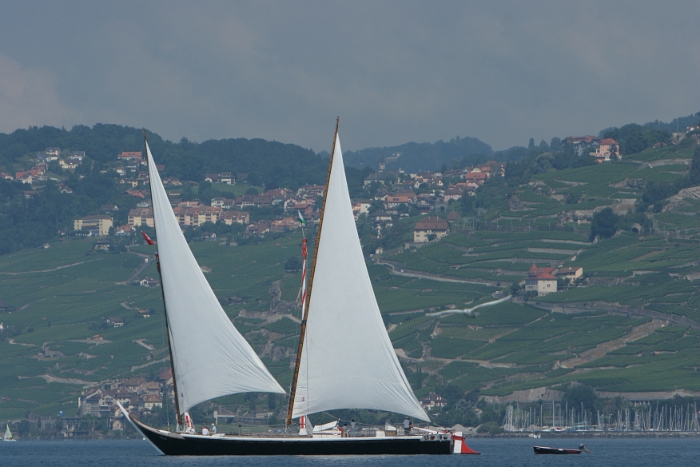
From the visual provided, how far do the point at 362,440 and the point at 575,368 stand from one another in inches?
4097

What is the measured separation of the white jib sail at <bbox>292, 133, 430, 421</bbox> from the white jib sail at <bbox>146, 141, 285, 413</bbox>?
1631mm

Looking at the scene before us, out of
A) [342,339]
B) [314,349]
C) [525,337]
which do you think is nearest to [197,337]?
[314,349]

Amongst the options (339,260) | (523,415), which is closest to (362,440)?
(339,260)

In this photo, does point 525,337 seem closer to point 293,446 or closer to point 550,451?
point 550,451

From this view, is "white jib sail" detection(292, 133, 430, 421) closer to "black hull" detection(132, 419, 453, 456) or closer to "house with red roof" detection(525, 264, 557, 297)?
"black hull" detection(132, 419, 453, 456)

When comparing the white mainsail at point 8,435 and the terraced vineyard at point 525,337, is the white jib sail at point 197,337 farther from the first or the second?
the white mainsail at point 8,435

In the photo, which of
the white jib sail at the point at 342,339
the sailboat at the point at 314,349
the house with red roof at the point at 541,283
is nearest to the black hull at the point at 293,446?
the sailboat at the point at 314,349

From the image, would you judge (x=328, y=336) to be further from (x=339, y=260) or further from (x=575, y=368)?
(x=575, y=368)

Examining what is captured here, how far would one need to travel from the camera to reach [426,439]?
54.2m

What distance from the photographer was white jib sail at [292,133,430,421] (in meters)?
53.3

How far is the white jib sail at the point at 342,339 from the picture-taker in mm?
53312

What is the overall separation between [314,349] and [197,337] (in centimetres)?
438

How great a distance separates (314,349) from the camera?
175ft

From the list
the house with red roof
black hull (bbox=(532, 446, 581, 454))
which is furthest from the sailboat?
the house with red roof
